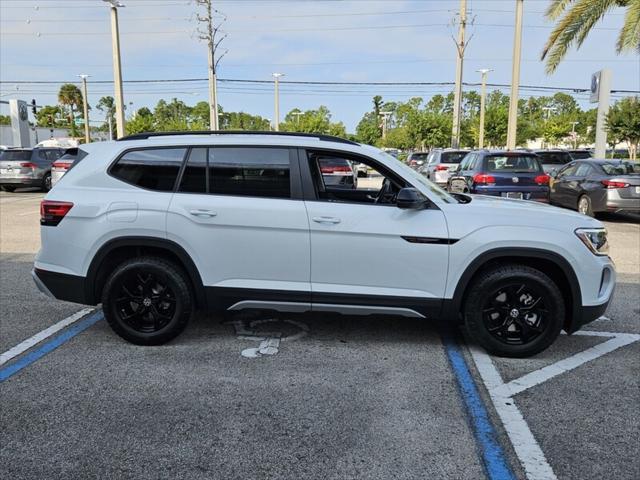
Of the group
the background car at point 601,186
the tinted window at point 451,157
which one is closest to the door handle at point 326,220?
the background car at point 601,186

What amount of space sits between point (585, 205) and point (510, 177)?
Answer: 2600 mm

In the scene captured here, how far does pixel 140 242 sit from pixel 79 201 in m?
0.61

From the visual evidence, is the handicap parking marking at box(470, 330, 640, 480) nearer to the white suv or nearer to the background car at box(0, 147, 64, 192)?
the white suv

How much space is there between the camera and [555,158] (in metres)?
Answer: 19.7

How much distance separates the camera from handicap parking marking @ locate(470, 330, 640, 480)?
298cm

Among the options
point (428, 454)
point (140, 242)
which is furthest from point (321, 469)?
point (140, 242)

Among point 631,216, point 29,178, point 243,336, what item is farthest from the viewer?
point 29,178

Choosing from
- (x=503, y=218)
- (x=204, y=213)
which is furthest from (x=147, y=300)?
(x=503, y=218)

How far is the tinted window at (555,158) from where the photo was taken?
64.0 feet

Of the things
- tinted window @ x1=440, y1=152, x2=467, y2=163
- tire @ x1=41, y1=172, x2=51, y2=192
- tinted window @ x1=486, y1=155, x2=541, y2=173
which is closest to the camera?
tinted window @ x1=486, y1=155, x2=541, y2=173

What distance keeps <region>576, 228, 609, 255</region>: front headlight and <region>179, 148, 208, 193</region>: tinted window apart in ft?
9.77

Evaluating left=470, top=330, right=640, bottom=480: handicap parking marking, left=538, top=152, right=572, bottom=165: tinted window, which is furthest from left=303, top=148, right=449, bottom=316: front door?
left=538, top=152, right=572, bottom=165: tinted window

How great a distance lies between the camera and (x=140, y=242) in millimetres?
4453

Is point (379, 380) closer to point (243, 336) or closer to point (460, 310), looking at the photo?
point (460, 310)
